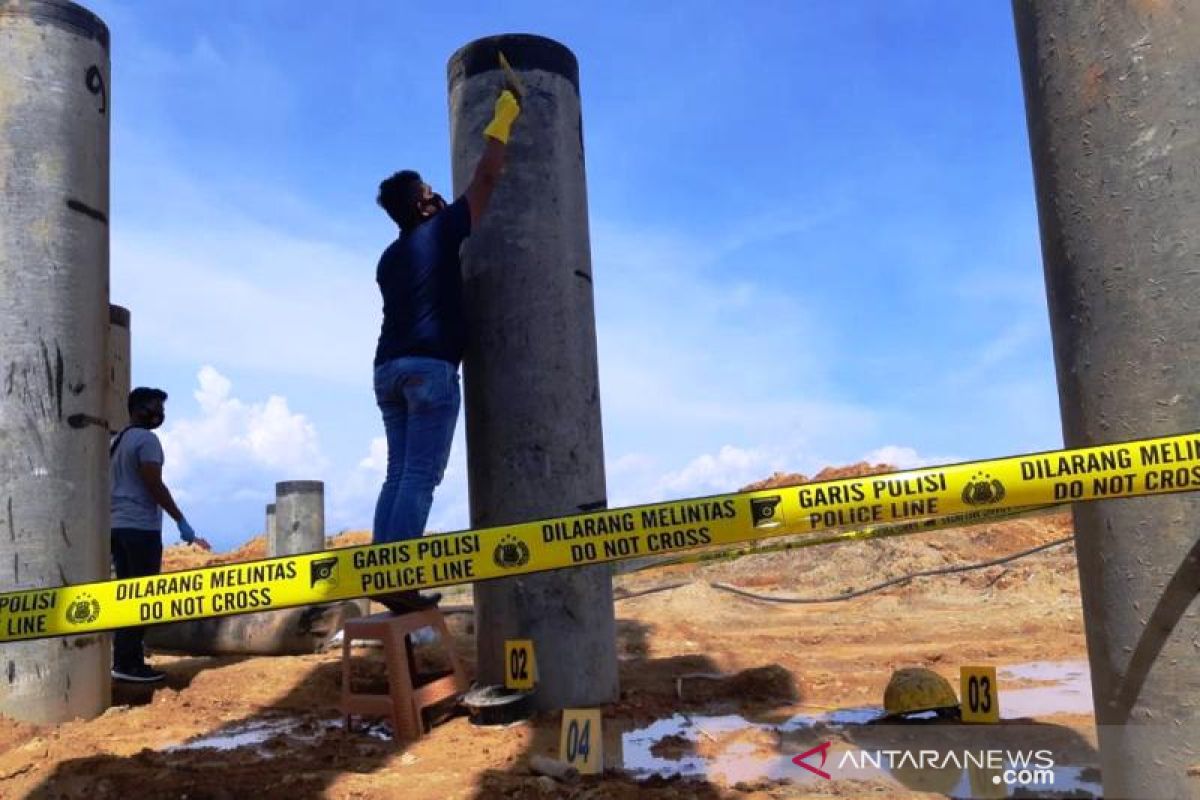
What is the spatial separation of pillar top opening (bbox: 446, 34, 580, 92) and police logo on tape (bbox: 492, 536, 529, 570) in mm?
2722

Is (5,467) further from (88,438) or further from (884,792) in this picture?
(884,792)

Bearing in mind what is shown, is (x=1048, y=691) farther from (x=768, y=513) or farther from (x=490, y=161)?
(x=490, y=161)

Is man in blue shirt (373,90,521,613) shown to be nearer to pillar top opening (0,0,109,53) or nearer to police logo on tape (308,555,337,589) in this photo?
police logo on tape (308,555,337,589)

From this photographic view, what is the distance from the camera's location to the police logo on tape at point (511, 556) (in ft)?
11.0

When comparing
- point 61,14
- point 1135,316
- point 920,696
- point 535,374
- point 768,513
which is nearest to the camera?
point 1135,316

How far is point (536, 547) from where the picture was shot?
3.36m

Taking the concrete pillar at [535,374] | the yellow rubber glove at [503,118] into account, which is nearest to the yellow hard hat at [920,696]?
the concrete pillar at [535,374]

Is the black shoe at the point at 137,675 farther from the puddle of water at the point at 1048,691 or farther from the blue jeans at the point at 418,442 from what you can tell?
the puddle of water at the point at 1048,691

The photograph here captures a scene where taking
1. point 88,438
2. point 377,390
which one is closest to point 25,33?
point 88,438

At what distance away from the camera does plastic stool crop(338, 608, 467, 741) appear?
13.8 feet

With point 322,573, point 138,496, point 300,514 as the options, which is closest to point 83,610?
point 322,573

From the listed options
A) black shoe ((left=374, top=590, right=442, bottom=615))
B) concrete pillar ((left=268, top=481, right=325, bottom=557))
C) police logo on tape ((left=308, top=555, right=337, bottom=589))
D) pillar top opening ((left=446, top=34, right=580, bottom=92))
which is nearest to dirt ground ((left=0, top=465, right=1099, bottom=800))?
black shoe ((left=374, top=590, right=442, bottom=615))

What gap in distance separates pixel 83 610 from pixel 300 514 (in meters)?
12.0

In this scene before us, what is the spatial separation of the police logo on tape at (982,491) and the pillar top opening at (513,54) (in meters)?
3.20
